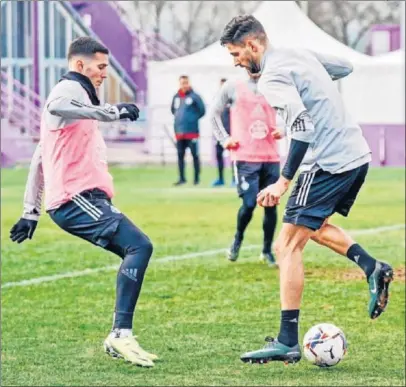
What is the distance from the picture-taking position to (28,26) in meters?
40.5

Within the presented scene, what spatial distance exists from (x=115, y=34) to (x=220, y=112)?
88.8ft

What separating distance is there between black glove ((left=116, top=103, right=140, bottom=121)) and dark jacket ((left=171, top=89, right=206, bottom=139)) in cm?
2050

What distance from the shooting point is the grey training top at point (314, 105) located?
8172mm

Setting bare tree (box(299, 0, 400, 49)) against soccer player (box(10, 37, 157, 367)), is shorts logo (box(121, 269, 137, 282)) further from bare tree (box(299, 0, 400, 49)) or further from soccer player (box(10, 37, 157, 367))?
bare tree (box(299, 0, 400, 49))

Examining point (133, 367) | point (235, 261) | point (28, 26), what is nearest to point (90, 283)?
point (235, 261)

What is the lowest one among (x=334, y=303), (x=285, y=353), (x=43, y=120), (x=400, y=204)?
(x=400, y=204)

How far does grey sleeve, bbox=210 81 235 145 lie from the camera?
42.7 feet

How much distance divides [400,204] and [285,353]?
51.6 ft

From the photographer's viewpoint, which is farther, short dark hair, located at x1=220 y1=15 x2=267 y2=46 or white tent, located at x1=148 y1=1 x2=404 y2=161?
white tent, located at x1=148 y1=1 x2=404 y2=161

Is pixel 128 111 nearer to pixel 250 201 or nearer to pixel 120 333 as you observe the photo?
pixel 120 333

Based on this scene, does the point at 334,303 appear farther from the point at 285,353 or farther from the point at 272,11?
the point at 272,11

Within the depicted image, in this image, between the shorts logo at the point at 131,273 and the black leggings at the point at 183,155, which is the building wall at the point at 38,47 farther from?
the shorts logo at the point at 131,273

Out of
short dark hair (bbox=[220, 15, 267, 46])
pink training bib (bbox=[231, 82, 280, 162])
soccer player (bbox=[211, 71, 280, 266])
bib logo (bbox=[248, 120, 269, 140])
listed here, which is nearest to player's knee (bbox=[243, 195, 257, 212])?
soccer player (bbox=[211, 71, 280, 266])

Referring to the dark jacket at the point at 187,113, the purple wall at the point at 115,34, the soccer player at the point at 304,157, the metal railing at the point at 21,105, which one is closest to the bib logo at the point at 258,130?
the soccer player at the point at 304,157
